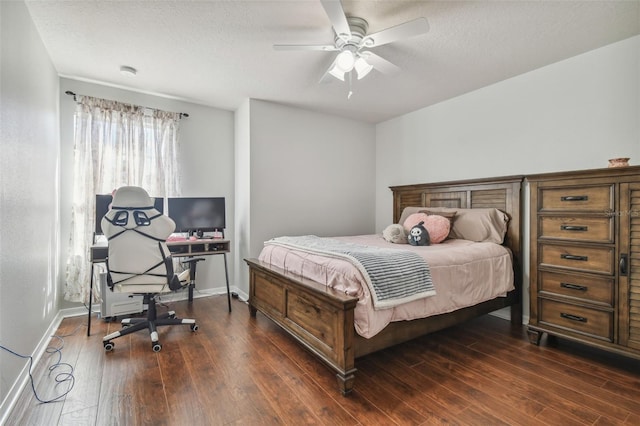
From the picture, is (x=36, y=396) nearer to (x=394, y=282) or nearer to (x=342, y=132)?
(x=394, y=282)

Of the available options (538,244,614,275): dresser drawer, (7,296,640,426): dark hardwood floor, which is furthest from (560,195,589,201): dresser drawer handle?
(7,296,640,426): dark hardwood floor

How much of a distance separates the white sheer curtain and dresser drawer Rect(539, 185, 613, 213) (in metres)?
4.00

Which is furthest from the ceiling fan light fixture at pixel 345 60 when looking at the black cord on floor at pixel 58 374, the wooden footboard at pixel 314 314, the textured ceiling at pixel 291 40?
the black cord on floor at pixel 58 374

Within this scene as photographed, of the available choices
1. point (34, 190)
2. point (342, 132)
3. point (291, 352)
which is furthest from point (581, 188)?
point (34, 190)

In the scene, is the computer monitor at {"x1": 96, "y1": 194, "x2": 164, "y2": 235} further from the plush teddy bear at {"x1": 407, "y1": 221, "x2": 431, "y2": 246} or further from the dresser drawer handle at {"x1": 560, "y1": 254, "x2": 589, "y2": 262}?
the dresser drawer handle at {"x1": 560, "y1": 254, "x2": 589, "y2": 262}

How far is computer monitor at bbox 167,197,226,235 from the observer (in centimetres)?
362

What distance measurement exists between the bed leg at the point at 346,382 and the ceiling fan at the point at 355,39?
7.16 ft

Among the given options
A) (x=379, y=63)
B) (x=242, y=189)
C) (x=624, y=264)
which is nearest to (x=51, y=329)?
(x=242, y=189)

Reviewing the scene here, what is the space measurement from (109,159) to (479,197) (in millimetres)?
4300

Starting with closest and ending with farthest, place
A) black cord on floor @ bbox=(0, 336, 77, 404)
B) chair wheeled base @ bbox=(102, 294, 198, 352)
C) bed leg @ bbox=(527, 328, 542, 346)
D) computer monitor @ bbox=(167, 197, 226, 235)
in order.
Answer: black cord on floor @ bbox=(0, 336, 77, 404)
chair wheeled base @ bbox=(102, 294, 198, 352)
bed leg @ bbox=(527, 328, 542, 346)
computer monitor @ bbox=(167, 197, 226, 235)

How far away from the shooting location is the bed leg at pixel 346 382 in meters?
1.86

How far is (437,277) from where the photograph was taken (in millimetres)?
2330

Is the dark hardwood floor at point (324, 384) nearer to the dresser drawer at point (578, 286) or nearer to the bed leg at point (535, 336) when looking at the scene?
the bed leg at point (535, 336)

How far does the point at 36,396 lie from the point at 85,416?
47 centimetres
